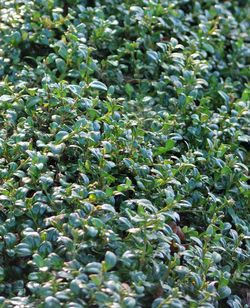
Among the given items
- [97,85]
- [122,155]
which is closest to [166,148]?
[122,155]

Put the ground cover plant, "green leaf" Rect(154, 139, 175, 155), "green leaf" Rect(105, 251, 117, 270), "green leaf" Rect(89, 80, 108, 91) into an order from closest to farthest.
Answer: "green leaf" Rect(105, 251, 117, 270) < the ground cover plant < "green leaf" Rect(154, 139, 175, 155) < "green leaf" Rect(89, 80, 108, 91)

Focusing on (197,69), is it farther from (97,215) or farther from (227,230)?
(97,215)

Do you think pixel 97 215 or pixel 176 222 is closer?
pixel 97 215

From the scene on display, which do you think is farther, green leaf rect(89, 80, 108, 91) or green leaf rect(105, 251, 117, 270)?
green leaf rect(89, 80, 108, 91)

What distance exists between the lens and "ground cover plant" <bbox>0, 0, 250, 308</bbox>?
278 centimetres

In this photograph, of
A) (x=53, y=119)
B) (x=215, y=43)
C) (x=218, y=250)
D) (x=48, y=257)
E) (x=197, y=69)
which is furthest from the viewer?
(x=215, y=43)

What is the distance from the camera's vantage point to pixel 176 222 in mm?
3199

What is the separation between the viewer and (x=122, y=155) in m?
3.23

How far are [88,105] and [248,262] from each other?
3.23ft

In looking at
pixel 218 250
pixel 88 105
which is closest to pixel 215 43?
pixel 88 105

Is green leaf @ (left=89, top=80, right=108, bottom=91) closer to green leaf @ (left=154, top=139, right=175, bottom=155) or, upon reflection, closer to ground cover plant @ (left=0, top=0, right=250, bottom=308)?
ground cover plant @ (left=0, top=0, right=250, bottom=308)

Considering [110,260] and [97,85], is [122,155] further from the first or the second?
[110,260]

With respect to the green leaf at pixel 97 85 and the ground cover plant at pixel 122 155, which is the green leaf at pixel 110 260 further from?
the green leaf at pixel 97 85

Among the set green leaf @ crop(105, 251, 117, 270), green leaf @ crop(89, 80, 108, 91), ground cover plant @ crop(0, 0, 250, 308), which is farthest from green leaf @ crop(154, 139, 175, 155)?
green leaf @ crop(105, 251, 117, 270)
